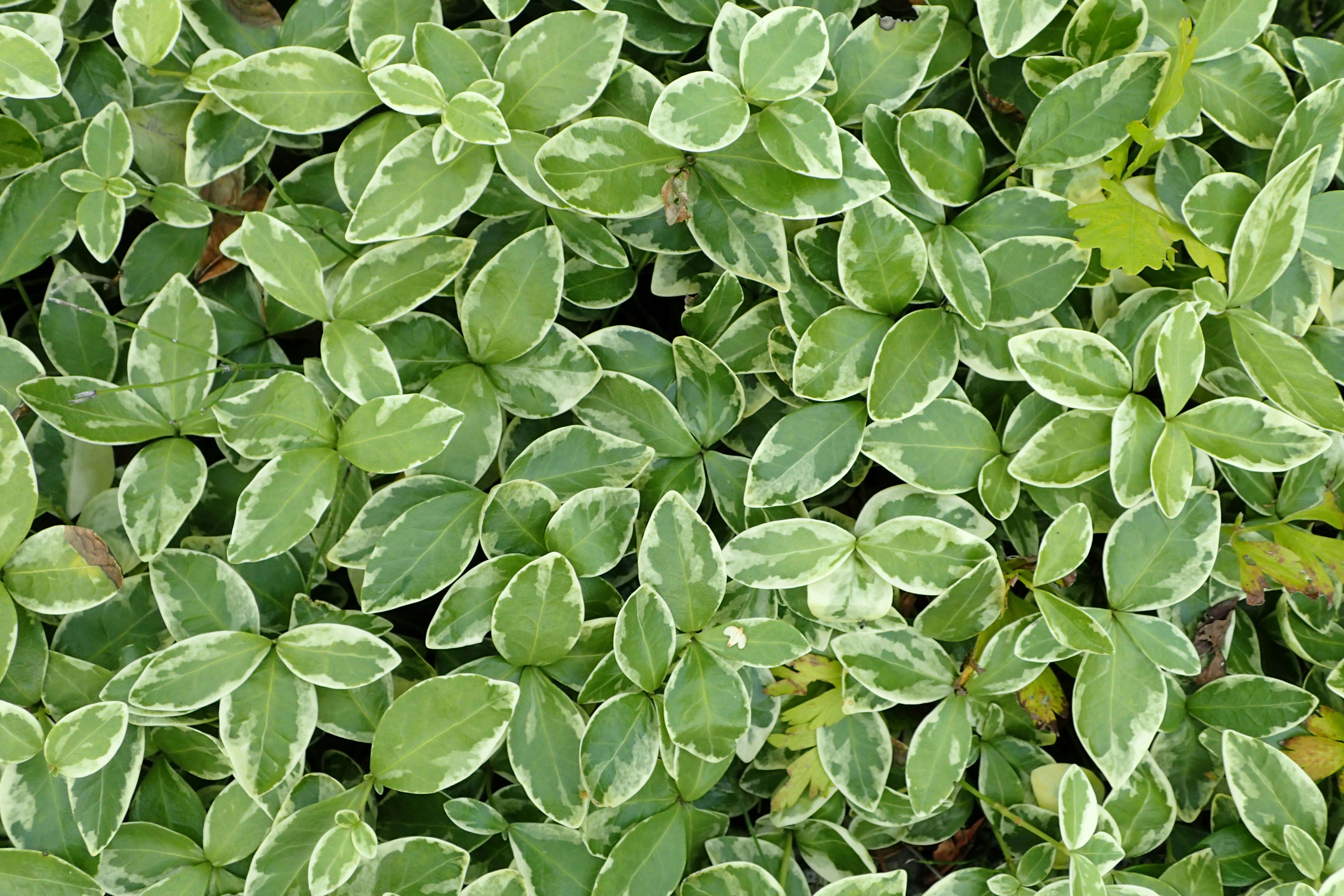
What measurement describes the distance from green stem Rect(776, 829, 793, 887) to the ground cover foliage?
0.02m

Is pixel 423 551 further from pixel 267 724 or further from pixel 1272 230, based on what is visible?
pixel 1272 230

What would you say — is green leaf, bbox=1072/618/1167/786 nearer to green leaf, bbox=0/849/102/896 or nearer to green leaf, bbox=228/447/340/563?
green leaf, bbox=228/447/340/563

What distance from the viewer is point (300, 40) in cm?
132

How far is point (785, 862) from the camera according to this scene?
1.40m

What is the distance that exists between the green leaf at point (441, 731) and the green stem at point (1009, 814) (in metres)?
0.71

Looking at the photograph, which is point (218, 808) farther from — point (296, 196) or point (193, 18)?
point (193, 18)

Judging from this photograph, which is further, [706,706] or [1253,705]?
[1253,705]

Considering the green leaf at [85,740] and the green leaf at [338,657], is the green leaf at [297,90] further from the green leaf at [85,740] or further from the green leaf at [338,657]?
the green leaf at [85,740]

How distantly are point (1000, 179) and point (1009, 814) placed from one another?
0.95m

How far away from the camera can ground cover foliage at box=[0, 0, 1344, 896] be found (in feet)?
4.04

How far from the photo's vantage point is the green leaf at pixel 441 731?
123 centimetres

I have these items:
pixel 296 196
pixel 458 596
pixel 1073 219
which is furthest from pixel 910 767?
pixel 296 196

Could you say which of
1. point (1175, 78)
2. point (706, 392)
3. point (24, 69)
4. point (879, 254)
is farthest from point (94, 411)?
point (1175, 78)

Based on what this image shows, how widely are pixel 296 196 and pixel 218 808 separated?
89 cm
